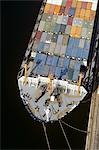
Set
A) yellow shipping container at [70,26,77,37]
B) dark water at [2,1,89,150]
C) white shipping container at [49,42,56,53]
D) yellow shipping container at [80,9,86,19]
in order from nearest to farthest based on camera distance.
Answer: dark water at [2,1,89,150] < white shipping container at [49,42,56,53] < yellow shipping container at [70,26,77,37] < yellow shipping container at [80,9,86,19]

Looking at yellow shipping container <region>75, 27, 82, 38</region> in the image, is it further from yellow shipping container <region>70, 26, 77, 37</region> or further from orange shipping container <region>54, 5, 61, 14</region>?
orange shipping container <region>54, 5, 61, 14</region>

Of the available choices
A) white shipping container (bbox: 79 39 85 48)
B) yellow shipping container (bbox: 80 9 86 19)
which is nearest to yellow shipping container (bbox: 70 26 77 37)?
white shipping container (bbox: 79 39 85 48)

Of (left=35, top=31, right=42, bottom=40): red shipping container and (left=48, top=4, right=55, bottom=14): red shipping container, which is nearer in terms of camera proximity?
(left=35, top=31, right=42, bottom=40): red shipping container

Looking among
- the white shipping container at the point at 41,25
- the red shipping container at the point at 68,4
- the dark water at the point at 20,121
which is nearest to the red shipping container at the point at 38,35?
the white shipping container at the point at 41,25

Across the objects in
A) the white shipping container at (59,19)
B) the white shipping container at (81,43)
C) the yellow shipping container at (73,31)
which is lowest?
the white shipping container at (81,43)

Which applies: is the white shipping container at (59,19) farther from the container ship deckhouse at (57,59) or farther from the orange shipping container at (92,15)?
the orange shipping container at (92,15)

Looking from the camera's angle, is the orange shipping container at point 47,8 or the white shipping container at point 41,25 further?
the orange shipping container at point 47,8

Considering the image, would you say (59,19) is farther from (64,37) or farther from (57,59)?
(57,59)

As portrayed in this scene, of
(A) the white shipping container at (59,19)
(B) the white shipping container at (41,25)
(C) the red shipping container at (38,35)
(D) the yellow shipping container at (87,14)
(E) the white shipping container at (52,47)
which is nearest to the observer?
(E) the white shipping container at (52,47)
